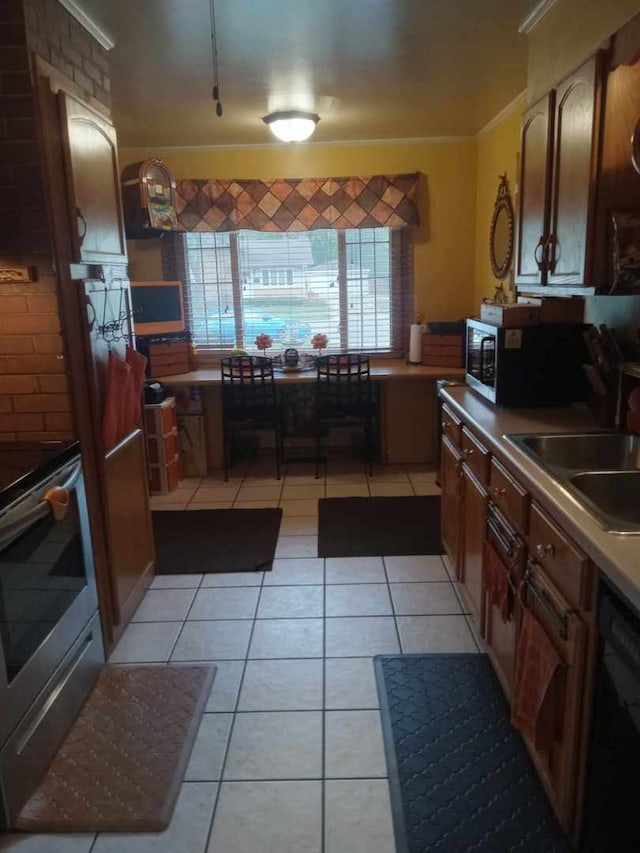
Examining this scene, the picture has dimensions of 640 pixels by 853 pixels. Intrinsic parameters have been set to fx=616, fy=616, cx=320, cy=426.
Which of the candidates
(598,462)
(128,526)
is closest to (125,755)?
(128,526)

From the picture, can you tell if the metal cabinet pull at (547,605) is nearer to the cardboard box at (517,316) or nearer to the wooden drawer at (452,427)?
the wooden drawer at (452,427)

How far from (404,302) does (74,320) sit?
3.24m

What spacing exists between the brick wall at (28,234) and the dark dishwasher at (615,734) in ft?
5.88

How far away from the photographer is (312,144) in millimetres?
4660

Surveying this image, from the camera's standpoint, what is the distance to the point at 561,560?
149 cm

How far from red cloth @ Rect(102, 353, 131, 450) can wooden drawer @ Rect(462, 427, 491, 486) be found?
4.52ft

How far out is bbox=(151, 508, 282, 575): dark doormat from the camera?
3188mm

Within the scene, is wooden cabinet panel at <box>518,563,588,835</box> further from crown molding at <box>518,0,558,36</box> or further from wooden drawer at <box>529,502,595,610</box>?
crown molding at <box>518,0,558,36</box>

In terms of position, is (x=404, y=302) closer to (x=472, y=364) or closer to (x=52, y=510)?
(x=472, y=364)

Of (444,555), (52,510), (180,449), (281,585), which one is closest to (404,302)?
(180,449)

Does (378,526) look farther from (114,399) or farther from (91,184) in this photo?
(91,184)

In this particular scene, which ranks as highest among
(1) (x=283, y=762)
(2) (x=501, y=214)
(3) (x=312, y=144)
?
(3) (x=312, y=144)

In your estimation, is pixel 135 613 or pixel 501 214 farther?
pixel 501 214

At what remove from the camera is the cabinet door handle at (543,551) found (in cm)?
156
